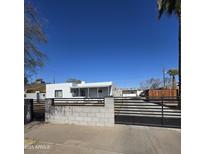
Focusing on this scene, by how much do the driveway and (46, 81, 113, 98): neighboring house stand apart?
17.0 metres

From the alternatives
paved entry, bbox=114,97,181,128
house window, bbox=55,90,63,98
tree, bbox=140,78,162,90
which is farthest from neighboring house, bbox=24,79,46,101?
tree, bbox=140,78,162,90

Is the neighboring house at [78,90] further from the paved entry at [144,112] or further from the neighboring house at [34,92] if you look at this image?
the paved entry at [144,112]

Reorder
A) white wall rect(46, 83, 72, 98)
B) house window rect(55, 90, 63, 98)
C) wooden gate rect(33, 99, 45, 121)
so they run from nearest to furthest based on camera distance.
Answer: wooden gate rect(33, 99, 45, 121) < white wall rect(46, 83, 72, 98) < house window rect(55, 90, 63, 98)

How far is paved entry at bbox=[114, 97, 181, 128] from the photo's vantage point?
6.72 m

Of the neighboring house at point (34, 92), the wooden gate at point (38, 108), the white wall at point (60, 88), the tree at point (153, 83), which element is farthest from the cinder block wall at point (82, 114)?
the tree at point (153, 83)

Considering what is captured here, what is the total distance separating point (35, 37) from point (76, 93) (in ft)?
62.6

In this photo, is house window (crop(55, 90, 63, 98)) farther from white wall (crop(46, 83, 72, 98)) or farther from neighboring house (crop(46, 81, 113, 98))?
white wall (crop(46, 83, 72, 98))

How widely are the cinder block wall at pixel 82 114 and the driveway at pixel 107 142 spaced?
907 mm

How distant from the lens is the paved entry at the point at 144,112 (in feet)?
22.0
